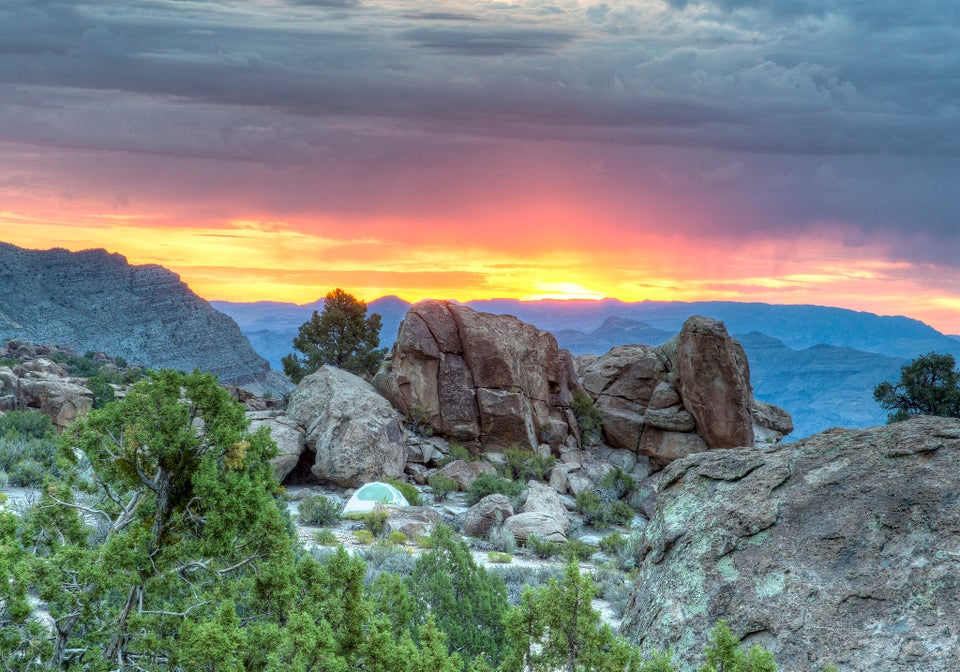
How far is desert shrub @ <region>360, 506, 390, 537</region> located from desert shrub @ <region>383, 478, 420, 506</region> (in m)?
3.61

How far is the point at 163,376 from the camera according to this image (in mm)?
5895

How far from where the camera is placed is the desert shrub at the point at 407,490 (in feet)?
80.0

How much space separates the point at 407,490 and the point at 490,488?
109 inches

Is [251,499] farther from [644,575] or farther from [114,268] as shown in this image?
[114,268]

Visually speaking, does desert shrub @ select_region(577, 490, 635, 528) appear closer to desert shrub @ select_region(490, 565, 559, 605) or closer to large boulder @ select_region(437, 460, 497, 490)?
large boulder @ select_region(437, 460, 497, 490)

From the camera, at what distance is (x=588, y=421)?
34219 mm

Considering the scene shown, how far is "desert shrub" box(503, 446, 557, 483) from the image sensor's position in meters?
29.8

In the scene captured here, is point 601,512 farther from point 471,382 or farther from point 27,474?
point 27,474

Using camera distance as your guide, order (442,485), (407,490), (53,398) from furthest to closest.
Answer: (53,398)
(442,485)
(407,490)

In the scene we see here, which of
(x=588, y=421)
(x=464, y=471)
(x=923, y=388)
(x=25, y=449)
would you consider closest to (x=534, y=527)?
(x=464, y=471)

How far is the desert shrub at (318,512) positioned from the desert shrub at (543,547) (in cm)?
516

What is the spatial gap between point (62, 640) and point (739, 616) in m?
4.86

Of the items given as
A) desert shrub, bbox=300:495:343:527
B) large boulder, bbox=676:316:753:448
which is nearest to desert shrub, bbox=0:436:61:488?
desert shrub, bbox=300:495:343:527

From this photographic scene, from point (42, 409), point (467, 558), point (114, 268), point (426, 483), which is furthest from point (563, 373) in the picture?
point (114, 268)
